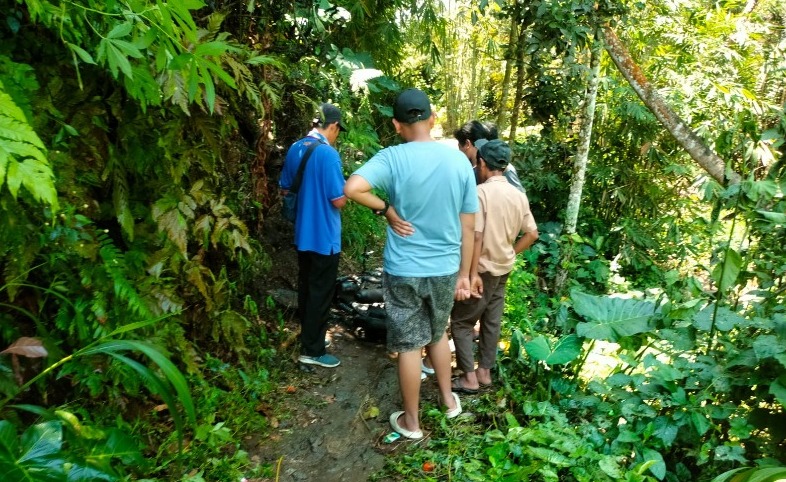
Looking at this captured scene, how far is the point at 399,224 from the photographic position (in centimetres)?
305

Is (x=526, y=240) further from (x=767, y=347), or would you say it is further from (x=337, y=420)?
(x=337, y=420)

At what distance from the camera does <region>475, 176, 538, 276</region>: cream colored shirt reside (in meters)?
3.63

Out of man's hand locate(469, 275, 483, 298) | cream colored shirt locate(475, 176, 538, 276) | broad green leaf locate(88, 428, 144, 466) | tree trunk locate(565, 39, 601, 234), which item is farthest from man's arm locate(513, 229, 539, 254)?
broad green leaf locate(88, 428, 144, 466)

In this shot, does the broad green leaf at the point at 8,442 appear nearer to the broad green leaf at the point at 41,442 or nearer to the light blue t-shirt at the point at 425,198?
the broad green leaf at the point at 41,442

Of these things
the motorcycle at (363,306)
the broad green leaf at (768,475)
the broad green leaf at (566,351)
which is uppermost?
the broad green leaf at (768,475)

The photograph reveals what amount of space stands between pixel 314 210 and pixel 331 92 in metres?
1.53

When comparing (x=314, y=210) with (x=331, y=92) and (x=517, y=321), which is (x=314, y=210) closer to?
(x=331, y=92)

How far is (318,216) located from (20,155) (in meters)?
2.25

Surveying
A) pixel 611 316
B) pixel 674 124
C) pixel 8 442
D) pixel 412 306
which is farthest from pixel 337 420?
pixel 674 124

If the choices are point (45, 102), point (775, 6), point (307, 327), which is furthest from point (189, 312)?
point (775, 6)

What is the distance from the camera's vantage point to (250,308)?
3.89 m

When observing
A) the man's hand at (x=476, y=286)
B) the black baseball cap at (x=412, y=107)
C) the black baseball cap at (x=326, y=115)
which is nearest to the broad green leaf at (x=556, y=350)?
the man's hand at (x=476, y=286)

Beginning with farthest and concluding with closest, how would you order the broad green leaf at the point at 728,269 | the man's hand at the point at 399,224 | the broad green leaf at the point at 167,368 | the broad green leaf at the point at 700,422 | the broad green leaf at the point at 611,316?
the broad green leaf at the point at 611,316 → the man's hand at the point at 399,224 → the broad green leaf at the point at 728,269 → the broad green leaf at the point at 700,422 → the broad green leaf at the point at 167,368

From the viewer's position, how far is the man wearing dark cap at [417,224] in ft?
9.75
